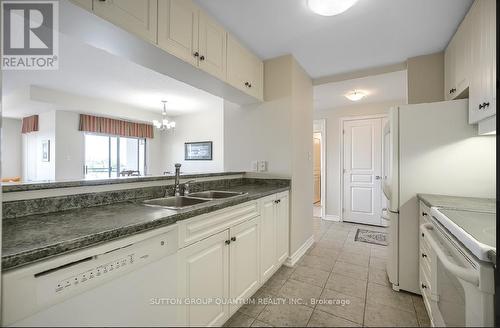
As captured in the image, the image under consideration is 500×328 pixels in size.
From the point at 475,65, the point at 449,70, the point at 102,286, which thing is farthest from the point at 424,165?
the point at 102,286

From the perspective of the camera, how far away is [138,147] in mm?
6215

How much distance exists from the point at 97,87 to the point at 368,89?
4550mm

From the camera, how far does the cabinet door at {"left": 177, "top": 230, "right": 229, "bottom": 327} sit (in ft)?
3.62

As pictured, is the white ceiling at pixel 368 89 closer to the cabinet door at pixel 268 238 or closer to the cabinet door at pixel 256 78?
the cabinet door at pixel 256 78

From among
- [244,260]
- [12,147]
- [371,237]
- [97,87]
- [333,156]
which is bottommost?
[371,237]

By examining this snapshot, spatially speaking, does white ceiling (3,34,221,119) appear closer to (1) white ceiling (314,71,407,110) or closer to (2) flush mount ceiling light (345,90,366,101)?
(1) white ceiling (314,71,407,110)

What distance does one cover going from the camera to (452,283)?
97 centimetres

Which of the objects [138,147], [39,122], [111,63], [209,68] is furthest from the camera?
[138,147]

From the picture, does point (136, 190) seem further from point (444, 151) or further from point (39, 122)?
point (39, 122)

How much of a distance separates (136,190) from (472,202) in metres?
2.26

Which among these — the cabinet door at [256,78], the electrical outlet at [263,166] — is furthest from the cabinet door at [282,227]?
the cabinet door at [256,78]

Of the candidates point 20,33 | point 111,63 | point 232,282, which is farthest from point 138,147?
point 232,282

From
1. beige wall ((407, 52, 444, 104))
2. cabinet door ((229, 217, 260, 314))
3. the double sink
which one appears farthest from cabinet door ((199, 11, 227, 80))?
beige wall ((407, 52, 444, 104))

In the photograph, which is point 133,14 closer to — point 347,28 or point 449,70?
point 347,28
